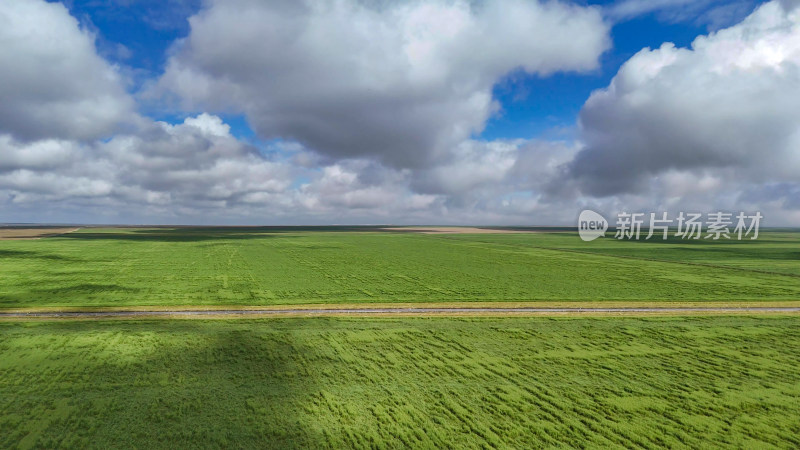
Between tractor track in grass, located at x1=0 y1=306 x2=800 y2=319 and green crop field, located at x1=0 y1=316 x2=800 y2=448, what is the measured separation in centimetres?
291

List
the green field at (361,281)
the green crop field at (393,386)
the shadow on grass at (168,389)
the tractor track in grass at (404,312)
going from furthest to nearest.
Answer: the green field at (361,281), the tractor track in grass at (404,312), the green crop field at (393,386), the shadow on grass at (168,389)

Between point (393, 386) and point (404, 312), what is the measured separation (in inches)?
532

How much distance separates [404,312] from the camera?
1198 inches

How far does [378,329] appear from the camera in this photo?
25688 mm

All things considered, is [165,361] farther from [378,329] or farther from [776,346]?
[776,346]

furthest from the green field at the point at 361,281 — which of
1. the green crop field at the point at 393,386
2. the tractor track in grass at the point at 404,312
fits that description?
the green crop field at the point at 393,386

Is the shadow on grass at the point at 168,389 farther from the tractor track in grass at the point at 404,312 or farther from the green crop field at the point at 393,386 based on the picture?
the tractor track in grass at the point at 404,312

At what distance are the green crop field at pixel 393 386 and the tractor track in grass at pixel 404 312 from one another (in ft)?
9.55

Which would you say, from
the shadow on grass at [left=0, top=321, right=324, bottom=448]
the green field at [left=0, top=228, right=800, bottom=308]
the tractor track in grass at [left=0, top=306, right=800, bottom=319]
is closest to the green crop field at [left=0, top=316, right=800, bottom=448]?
the shadow on grass at [left=0, top=321, right=324, bottom=448]

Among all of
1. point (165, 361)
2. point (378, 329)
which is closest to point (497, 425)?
point (378, 329)

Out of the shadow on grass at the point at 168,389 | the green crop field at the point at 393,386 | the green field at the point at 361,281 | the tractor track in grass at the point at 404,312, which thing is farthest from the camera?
the green field at the point at 361,281

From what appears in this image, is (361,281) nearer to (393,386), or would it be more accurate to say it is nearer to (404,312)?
(404,312)

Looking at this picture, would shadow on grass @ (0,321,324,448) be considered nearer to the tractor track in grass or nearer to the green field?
the tractor track in grass

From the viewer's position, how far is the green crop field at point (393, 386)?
520 inches
